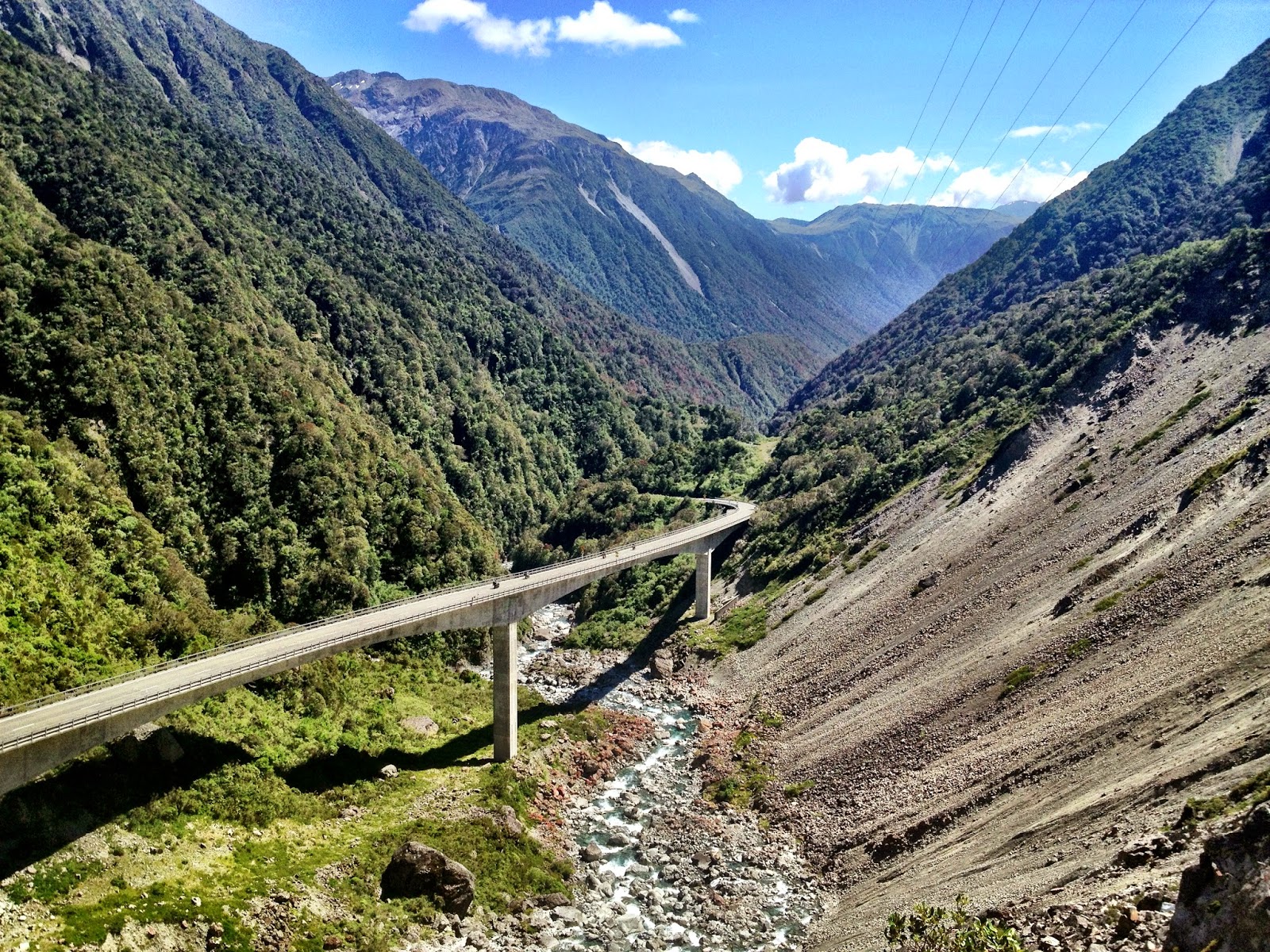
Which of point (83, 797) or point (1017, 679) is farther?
point (1017, 679)

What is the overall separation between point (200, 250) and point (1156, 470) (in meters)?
95.5

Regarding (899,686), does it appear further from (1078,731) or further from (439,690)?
(439,690)

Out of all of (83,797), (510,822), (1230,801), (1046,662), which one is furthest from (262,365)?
(1230,801)

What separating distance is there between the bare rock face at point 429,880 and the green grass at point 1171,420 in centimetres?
5033

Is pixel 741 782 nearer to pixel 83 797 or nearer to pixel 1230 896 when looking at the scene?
pixel 1230 896

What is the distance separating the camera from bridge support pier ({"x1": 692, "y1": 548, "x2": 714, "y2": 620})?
76.9 m

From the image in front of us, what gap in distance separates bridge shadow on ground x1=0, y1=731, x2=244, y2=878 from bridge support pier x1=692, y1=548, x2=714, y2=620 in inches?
1838

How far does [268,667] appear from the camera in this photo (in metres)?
36.5

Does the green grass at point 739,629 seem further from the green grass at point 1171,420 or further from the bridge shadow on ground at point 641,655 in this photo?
the green grass at point 1171,420

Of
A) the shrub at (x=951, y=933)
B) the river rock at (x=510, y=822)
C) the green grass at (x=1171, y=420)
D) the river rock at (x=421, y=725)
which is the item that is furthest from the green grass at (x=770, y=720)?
the green grass at (x=1171, y=420)

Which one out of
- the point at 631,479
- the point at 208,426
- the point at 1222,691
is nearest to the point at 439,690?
the point at 208,426

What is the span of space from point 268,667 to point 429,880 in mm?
11826

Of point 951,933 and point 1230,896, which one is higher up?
point 1230,896

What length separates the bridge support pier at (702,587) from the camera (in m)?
76.9
